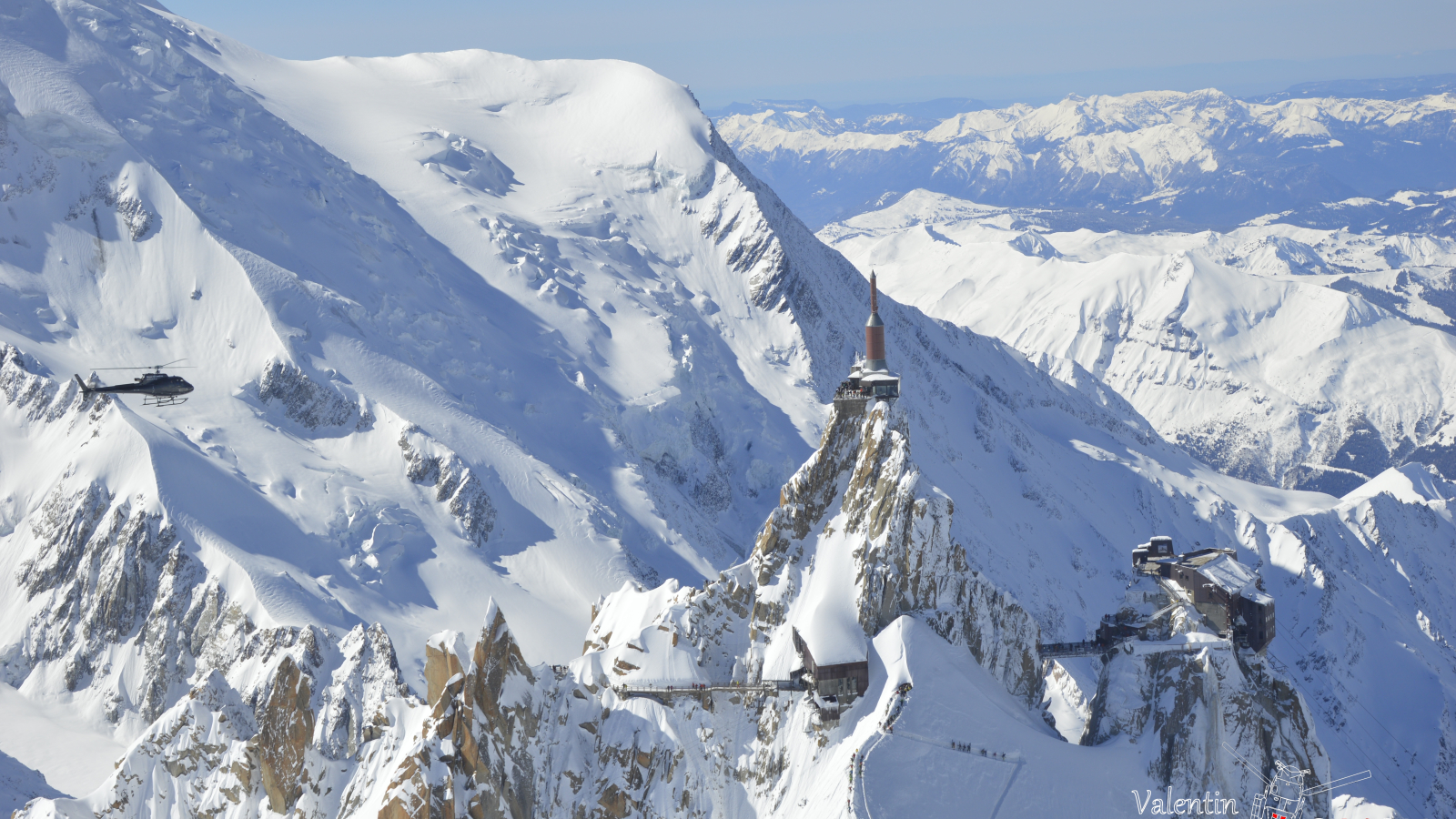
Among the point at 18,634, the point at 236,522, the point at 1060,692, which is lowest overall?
the point at 18,634

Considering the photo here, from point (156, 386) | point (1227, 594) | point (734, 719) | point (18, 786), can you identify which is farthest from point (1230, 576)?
point (18, 786)

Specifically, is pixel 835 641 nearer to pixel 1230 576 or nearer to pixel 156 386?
pixel 1230 576

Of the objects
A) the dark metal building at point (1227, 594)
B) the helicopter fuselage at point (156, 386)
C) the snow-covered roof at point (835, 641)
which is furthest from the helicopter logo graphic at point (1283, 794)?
the helicopter fuselage at point (156, 386)

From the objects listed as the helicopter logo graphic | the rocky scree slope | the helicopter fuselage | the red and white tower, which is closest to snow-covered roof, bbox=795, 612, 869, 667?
the rocky scree slope

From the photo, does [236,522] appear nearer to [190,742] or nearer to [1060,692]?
[190,742]

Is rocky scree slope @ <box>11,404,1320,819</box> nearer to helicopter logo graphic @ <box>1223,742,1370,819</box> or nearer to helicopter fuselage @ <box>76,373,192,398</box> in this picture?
helicopter logo graphic @ <box>1223,742,1370,819</box>

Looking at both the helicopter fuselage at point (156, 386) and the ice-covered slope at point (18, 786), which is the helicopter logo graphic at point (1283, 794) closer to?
the ice-covered slope at point (18, 786)

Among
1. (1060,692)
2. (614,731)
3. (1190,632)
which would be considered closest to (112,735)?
(614,731)

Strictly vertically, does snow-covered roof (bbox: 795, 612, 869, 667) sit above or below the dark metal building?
above
